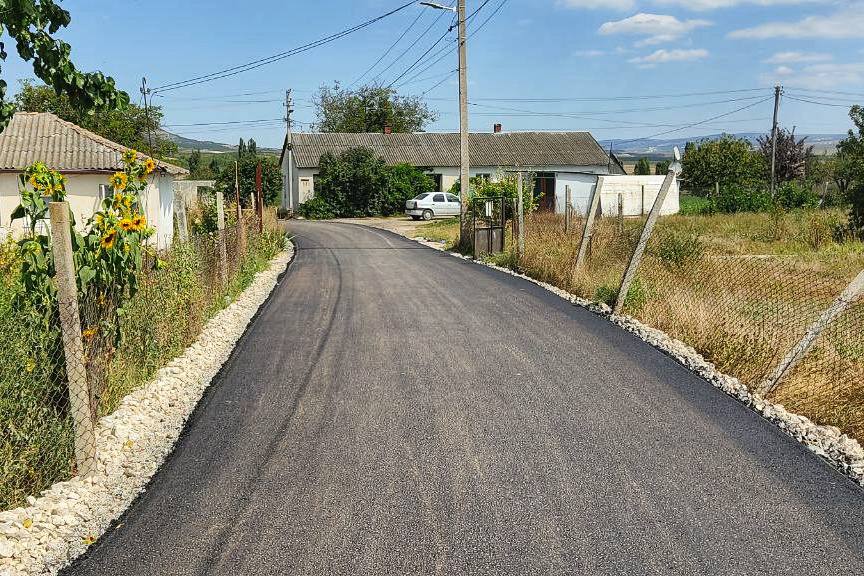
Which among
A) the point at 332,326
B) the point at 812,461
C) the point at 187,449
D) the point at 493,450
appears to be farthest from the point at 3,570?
the point at 332,326

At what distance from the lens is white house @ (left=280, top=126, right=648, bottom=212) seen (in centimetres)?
5497

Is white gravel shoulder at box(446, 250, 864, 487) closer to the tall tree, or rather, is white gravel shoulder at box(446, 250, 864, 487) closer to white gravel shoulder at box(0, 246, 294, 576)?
white gravel shoulder at box(0, 246, 294, 576)

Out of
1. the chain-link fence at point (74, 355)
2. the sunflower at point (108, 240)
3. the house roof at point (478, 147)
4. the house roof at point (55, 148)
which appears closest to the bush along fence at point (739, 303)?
the chain-link fence at point (74, 355)

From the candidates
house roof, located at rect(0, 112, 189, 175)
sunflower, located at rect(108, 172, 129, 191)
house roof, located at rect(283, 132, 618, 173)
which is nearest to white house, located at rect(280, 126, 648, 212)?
house roof, located at rect(283, 132, 618, 173)

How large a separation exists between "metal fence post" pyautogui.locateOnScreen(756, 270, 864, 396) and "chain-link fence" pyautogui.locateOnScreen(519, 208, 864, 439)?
0.06 meters

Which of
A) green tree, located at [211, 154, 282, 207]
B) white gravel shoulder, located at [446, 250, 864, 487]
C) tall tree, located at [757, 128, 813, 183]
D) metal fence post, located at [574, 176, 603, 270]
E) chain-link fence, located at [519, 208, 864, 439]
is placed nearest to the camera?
white gravel shoulder, located at [446, 250, 864, 487]

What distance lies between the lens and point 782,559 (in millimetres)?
4539

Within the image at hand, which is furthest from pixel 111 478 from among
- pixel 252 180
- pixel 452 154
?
pixel 452 154

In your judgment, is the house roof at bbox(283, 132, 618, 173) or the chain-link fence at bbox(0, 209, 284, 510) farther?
the house roof at bbox(283, 132, 618, 173)

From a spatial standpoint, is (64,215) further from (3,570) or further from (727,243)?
(727,243)

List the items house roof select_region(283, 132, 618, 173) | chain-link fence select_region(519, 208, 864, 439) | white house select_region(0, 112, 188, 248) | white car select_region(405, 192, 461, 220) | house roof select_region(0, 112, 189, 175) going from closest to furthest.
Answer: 1. chain-link fence select_region(519, 208, 864, 439)
2. white house select_region(0, 112, 188, 248)
3. house roof select_region(0, 112, 189, 175)
4. white car select_region(405, 192, 461, 220)
5. house roof select_region(283, 132, 618, 173)

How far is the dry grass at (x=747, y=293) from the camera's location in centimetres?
781

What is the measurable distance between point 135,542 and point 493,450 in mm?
2672

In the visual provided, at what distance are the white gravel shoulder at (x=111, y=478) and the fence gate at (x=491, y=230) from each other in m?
13.1
